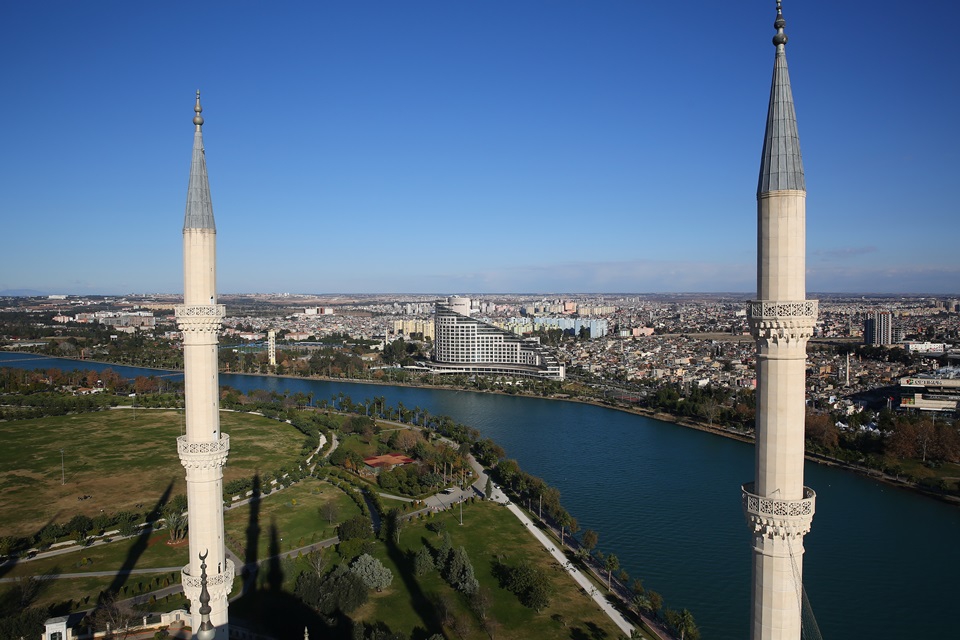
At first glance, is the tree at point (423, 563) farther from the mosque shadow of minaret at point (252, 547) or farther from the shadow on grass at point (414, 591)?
the mosque shadow of minaret at point (252, 547)

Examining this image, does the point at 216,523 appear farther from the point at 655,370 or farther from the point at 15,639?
the point at 655,370

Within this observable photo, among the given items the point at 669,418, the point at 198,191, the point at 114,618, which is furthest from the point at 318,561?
the point at 669,418

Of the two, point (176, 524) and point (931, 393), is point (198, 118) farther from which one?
point (931, 393)

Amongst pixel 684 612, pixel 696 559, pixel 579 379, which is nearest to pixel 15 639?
pixel 684 612

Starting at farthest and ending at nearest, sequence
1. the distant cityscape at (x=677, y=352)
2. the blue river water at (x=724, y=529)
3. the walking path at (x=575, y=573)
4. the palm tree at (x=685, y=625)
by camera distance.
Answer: the distant cityscape at (x=677, y=352) < the blue river water at (x=724, y=529) < the walking path at (x=575, y=573) < the palm tree at (x=685, y=625)

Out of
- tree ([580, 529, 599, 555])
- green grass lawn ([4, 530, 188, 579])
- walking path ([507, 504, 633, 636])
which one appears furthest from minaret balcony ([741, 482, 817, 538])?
green grass lawn ([4, 530, 188, 579])

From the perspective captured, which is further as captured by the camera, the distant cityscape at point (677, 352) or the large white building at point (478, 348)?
the large white building at point (478, 348)

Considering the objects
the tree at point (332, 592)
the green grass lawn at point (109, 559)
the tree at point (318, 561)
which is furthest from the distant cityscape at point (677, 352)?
the tree at point (332, 592)
